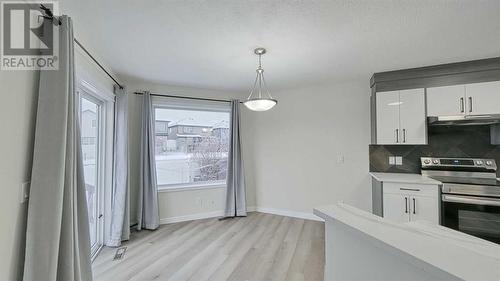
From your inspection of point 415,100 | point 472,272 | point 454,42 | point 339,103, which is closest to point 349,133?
point 339,103

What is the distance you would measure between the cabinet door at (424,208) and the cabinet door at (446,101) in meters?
1.15

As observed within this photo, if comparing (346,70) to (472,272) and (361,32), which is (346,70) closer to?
(361,32)

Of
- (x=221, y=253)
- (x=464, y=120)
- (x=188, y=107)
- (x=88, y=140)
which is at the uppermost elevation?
(x=188, y=107)

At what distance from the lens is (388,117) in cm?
322

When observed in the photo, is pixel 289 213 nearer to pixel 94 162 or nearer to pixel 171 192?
pixel 171 192

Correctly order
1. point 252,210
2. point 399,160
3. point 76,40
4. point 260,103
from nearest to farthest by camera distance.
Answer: point 76,40 → point 260,103 → point 399,160 → point 252,210

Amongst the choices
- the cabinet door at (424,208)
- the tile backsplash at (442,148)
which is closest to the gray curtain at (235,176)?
the tile backsplash at (442,148)

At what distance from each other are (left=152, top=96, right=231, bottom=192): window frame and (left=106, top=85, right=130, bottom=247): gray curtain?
2.07 feet

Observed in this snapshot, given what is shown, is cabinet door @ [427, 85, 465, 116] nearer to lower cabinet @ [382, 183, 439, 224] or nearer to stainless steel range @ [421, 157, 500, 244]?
stainless steel range @ [421, 157, 500, 244]

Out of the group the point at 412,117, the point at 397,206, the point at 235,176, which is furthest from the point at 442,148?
the point at 235,176

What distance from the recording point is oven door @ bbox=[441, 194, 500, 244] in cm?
243

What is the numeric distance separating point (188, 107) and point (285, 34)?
2565 mm

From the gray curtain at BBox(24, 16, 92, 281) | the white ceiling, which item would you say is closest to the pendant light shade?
the white ceiling

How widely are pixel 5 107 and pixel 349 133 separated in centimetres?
400
